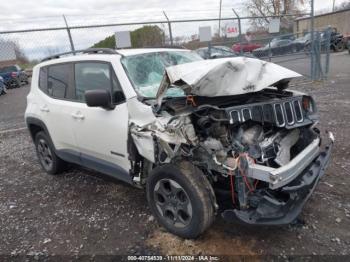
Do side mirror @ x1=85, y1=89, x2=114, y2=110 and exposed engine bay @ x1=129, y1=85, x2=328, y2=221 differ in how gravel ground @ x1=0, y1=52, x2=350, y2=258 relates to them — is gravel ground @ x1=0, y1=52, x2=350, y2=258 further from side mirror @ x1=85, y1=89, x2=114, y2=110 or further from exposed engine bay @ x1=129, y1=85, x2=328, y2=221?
side mirror @ x1=85, y1=89, x2=114, y2=110

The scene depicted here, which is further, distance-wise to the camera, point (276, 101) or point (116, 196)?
point (116, 196)

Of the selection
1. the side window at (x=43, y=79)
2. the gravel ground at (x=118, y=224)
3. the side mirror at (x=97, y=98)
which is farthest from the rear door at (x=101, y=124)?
the side window at (x=43, y=79)

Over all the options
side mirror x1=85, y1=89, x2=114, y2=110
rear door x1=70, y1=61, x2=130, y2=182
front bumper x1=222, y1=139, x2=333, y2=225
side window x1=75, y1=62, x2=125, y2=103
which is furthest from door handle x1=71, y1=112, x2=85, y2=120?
front bumper x1=222, y1=139, x2=333, y2=225

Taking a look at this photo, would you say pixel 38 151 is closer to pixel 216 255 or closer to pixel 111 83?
pixel 111 83

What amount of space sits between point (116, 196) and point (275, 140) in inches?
87.2

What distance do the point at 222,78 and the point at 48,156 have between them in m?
3.34

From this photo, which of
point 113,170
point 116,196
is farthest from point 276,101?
point 116,196

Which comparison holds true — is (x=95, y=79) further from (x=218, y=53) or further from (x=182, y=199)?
(x=218, y=53)

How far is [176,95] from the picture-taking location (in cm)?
362

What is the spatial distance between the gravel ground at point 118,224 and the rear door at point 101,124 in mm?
500

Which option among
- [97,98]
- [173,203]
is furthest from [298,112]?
[97,98]

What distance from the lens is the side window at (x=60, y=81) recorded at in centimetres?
445

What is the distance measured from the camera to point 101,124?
379 cm

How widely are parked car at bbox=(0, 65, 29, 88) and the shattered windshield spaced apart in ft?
70.4
